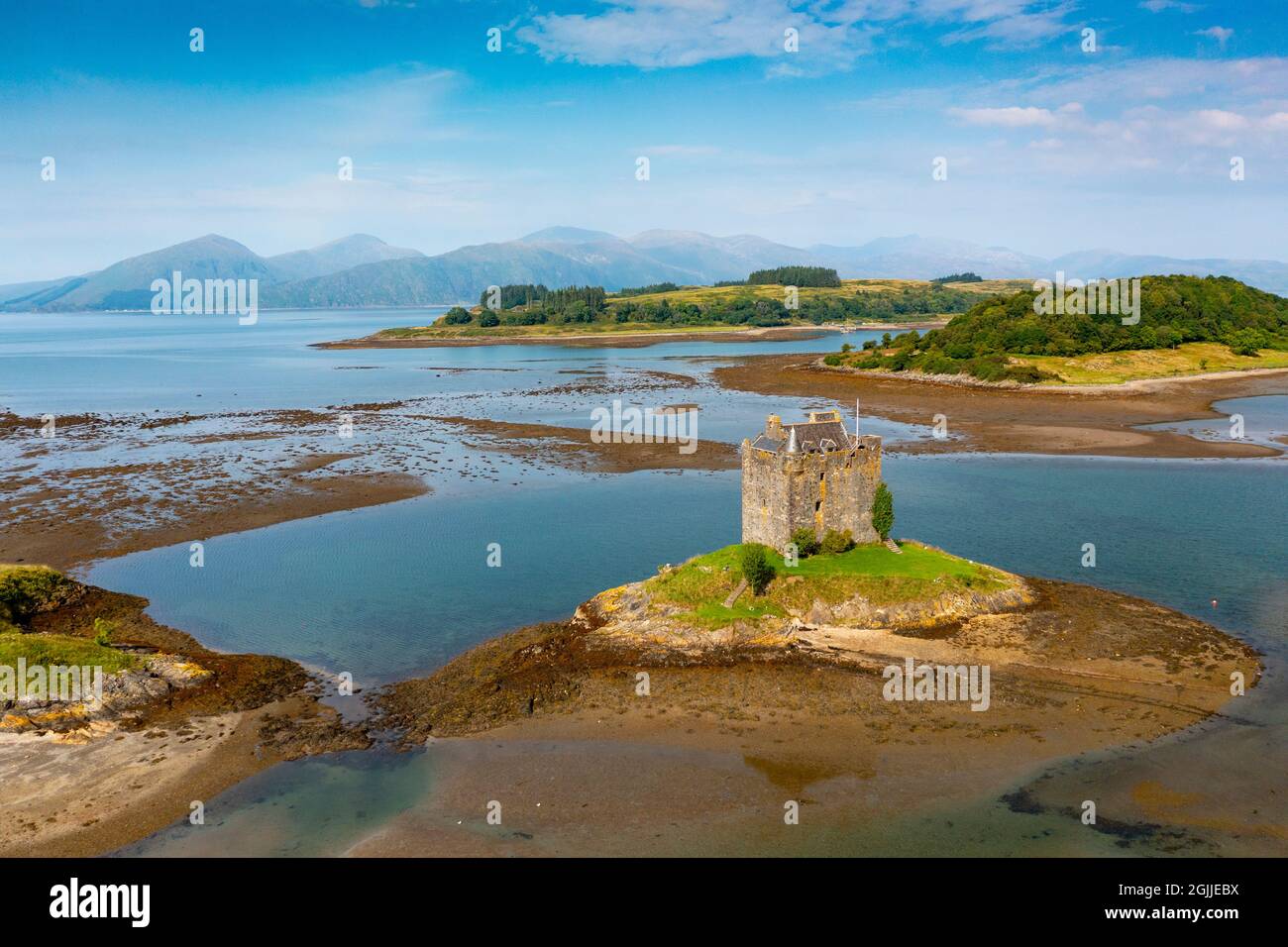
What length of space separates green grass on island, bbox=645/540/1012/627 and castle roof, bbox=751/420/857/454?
463cm

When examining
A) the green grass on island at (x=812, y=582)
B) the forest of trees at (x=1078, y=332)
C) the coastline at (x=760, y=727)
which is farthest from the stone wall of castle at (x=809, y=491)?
the forest of trees at (x=1078, y=332)

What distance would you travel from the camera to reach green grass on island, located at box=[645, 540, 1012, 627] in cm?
3612

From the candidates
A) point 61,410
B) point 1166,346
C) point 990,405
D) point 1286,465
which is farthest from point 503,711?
point 1166,346

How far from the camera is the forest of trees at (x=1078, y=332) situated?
5000 inches

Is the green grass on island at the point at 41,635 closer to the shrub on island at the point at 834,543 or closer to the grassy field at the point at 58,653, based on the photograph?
the grassy field at the point at 58,653

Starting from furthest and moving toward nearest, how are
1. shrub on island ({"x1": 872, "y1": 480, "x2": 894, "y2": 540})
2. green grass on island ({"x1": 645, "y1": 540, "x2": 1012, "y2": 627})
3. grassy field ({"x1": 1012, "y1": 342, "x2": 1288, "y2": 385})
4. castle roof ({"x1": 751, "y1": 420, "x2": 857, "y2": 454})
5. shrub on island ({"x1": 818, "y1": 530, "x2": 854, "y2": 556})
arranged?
grassy field ({"x1": 1012, "y1": 342, "x2": 1288, "y2": 385}) < shrub on island ({"x1": 872, "y1": 480, "x2": 894, "y2": 540}) < shrub on island ({"x1": 818, "y1": 530, "x2": 854, "y2": 556}) < castle roof ({"x1": 751, "y1": 420, "x2": 857, "y2": 454}) < green grass on island ({"x1": 645, "y1": 540, "x2": 1012, "y2": 627})

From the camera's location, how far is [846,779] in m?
25.4

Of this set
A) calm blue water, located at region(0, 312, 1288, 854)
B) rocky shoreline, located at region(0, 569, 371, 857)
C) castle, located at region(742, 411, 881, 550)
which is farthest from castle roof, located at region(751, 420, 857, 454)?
rocky shoreline, located at region(0, 569, 371, 857)

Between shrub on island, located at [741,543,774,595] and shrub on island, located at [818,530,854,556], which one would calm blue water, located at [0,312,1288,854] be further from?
shrub on island, located at [818,530,854,556]

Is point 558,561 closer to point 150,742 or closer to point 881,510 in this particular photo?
point 881,510

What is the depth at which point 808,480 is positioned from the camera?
1502 inches

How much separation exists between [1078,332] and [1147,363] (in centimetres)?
1078

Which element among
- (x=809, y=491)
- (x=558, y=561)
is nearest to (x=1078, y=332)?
(x=809, y=491)

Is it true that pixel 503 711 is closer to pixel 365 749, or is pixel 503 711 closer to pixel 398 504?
pixel 365 749
